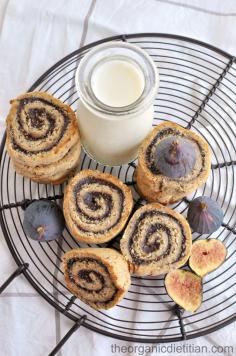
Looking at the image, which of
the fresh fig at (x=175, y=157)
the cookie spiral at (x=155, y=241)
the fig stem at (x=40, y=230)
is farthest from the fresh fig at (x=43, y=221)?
the fresh fig at (x=175, y=157)

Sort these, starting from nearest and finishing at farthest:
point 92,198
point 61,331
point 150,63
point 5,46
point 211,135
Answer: point 150,63 → point 92,198 → point 61,331 → point 211,135 → point 5,46

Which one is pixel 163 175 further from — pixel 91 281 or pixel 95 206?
pixel 91 281

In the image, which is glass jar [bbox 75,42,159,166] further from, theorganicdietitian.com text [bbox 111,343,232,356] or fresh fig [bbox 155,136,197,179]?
theorganicdietitian.com text [bbox 111,343,232,356]

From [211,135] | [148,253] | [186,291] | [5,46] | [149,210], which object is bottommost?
[186,291]

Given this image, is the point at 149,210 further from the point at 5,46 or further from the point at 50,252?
the point at 5,46

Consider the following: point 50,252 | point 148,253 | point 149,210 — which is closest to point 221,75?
point 149,210

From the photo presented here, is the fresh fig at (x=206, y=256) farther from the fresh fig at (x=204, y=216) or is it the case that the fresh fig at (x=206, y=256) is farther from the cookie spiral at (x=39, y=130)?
the cookie spiral at (x=39, y=130)

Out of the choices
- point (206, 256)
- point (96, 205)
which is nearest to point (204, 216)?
point (206, 256)
